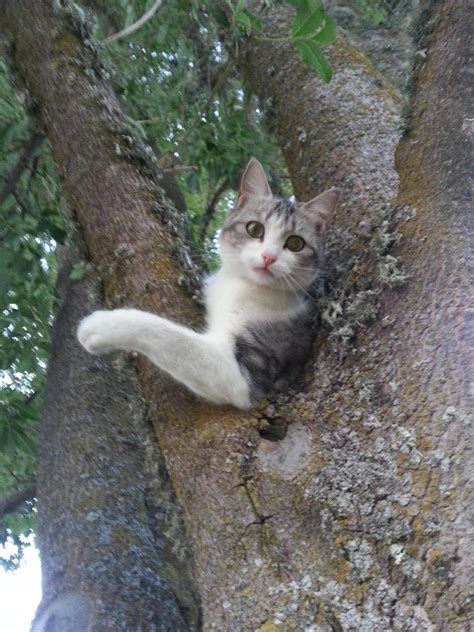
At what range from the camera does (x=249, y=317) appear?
255 centimetres

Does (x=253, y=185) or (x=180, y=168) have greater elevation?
(x=180, y=168)

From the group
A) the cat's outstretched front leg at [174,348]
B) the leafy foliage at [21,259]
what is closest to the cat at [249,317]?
the cat's outstretched front leg at [174,348]

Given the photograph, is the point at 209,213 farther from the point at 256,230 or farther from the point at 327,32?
the point at 327,32

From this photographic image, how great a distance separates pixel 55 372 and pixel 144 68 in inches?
75.5

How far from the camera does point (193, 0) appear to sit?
2.93 m

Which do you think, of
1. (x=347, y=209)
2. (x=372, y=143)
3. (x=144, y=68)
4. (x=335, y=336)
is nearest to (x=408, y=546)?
(x=335, y=336)

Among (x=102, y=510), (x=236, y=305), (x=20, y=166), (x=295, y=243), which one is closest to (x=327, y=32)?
(x=295, y=243)

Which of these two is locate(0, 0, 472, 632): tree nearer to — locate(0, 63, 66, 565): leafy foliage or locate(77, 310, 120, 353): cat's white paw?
locate(77, 310, 120, 353): cat's white paw

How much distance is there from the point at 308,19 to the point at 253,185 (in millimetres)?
920

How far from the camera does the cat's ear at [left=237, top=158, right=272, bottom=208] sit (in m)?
2.92

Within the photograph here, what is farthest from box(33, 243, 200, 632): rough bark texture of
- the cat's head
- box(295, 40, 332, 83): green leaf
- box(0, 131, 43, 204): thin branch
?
box(295, 40, 332, 83): green leaf

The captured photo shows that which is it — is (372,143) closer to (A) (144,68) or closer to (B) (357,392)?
(B) (357,392)

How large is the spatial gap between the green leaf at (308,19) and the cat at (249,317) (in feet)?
1.75

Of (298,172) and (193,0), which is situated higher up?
(193,0)
